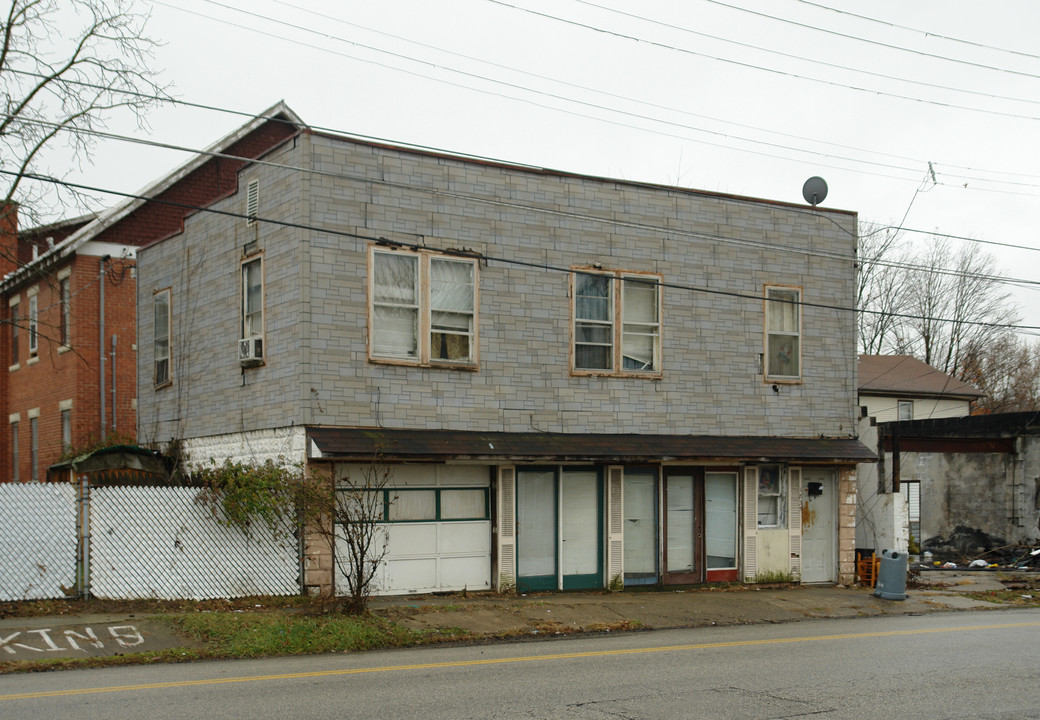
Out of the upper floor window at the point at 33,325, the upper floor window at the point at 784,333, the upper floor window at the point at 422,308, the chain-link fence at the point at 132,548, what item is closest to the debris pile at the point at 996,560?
the upper floor window at the point at 784,333

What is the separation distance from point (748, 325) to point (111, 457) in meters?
12.2

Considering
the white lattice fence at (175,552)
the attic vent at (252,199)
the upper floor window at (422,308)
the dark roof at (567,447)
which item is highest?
the attic vent at (252,199)

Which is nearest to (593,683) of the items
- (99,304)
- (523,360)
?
(523,360)

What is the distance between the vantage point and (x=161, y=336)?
21203mm

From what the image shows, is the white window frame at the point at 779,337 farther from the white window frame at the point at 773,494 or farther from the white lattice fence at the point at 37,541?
the white lattice fence at the point at 37,541

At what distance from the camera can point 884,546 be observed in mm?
21734

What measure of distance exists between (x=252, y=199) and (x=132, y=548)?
620 centimetres

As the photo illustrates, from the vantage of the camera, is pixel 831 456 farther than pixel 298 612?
Yes

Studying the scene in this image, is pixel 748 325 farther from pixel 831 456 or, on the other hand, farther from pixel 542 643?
pixel 542 643

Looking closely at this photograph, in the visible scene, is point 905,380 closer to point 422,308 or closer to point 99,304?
point 99,304

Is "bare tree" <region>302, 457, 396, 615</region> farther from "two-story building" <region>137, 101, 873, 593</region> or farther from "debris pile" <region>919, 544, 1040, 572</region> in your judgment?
"debris pile" <region>919, 544, 1040, 572</region>

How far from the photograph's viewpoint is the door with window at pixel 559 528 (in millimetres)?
18219

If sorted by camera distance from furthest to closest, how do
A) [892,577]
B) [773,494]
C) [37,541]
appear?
[773,494] < [892,577] < [37,541]

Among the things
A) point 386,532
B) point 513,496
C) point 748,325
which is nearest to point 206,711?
point 386,532
